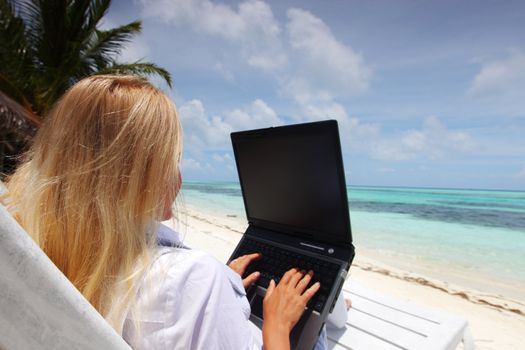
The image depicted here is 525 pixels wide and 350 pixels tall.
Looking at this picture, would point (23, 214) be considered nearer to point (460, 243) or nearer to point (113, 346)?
point (113, 346)

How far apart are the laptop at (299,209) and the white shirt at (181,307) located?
1.61 ft

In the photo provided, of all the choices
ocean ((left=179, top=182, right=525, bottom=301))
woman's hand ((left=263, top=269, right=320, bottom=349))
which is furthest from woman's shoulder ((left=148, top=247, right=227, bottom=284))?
ocean ((left=179, top=182, right=525, bottom=301))

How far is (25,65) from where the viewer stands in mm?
8656

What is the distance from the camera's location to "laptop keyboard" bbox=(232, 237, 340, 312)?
1175 mm

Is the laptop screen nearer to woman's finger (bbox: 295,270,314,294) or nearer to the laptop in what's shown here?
the laptop

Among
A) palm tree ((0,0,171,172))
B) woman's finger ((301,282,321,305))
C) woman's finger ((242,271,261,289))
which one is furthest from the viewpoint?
palm tree ((0,0,171,172))

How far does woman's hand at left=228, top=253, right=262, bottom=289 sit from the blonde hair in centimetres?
62

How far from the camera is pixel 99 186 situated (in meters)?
0.80

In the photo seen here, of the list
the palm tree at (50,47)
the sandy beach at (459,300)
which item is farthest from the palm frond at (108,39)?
the sandy beach at (459,300)

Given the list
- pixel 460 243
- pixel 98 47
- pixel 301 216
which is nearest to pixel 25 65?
pixel 98 47

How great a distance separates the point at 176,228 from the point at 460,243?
10598 millimetres

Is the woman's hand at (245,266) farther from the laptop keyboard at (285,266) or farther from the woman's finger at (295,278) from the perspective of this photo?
the woman's finger at (295,278)

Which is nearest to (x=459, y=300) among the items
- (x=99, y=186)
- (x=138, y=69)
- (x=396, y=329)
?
(x=396, y=329)

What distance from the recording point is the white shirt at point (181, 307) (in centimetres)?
71
